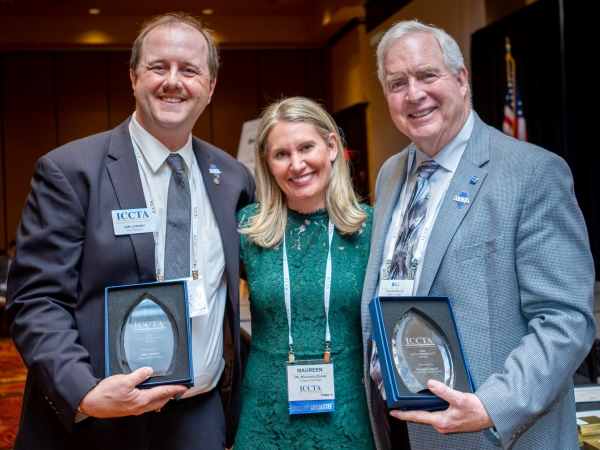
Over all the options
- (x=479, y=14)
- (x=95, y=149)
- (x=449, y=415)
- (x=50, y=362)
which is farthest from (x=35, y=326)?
(x=479, y=14)

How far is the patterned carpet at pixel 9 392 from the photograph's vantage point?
4.46 m

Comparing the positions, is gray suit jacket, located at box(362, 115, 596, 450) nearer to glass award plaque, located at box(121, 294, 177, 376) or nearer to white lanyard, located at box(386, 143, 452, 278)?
white lanyard, located at box(386, 143, 452, 278)

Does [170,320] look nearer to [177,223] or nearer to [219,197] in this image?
[177,223]

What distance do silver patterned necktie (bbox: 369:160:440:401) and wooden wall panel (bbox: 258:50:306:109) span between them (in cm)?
1031

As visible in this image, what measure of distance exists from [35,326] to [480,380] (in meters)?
1.21

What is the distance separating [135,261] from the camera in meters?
1.97

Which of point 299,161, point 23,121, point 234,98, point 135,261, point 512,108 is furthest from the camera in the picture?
point 234,98

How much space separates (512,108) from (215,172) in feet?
14.4

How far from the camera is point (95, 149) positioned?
204 centimetres

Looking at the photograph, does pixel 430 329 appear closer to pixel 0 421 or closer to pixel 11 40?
pixel 0 421

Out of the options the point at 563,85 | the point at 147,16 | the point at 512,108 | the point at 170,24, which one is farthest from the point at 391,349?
the point at 147,16

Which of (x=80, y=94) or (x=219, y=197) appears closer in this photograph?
(x=219, y=197)

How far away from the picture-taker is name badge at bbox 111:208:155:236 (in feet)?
6.45

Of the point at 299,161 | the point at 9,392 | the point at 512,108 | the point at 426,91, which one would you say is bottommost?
the point at 9,392
